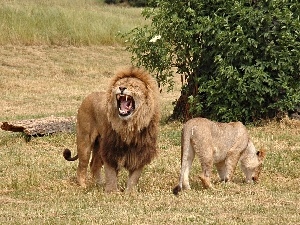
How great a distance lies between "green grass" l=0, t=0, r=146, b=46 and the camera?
98.7 ft

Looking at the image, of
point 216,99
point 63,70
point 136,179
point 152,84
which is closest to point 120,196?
point 136,179

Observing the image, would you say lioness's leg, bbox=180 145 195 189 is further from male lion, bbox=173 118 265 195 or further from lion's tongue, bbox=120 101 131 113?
lion's tongue, bbox=120 101 131 113

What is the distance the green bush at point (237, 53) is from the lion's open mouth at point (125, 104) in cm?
623

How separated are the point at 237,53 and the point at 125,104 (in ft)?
21.4

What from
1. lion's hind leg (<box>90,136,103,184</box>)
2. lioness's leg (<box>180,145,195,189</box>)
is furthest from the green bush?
lioness's leg (<box>180,145,195,189</box>)

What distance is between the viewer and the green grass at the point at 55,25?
30078 millimetres

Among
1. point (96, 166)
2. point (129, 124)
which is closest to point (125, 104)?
point (129, 124)

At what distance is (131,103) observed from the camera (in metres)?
9.09

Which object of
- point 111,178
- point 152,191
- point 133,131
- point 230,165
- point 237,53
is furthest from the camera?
point 237,53

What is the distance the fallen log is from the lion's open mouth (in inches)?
193

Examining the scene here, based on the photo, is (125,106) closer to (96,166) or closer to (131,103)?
(131,103)

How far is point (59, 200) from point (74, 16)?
953 inches

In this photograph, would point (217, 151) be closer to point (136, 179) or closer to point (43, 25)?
point (136, 179)

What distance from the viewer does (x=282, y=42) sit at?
15.1 meters
